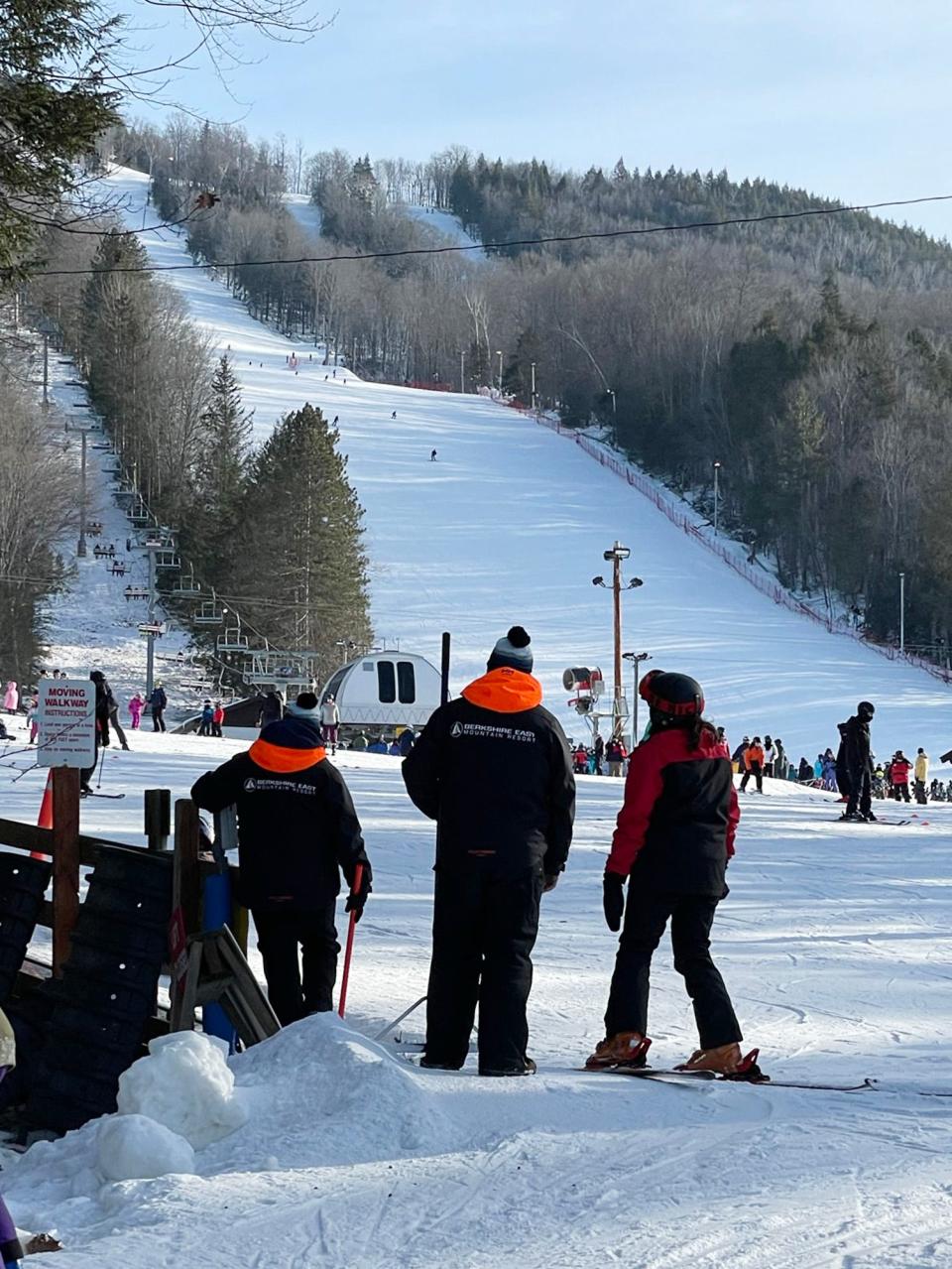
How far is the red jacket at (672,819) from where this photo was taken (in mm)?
5918

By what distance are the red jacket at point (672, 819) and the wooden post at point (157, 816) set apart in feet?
6.82

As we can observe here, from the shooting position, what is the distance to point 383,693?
3991 cm

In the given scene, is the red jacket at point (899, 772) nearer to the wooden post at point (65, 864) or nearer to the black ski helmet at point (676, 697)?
the black ski helmet at point (676, 697)

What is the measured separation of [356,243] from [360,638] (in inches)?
5614

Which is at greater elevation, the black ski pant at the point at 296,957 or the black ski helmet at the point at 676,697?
the black ski helmet at the point at 676,697

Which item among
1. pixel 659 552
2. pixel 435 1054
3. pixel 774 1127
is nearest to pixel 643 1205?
pixel 774 1127

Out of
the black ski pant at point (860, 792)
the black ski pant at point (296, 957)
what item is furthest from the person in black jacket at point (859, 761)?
the black ski pant at point (296, 957)

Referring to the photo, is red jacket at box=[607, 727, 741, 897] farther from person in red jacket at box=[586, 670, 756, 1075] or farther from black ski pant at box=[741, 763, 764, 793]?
black ski pant at box=[741, 763, 764, 793]

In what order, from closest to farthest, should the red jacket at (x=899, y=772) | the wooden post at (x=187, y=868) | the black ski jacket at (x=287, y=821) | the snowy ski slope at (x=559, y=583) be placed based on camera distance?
1. the wooden post at (x=187, y=868)
2. the black ski jacket at (x=287, y=821)
3. the red jacket at (x=899, y=772)
4. the snowy ski slope at (x=559, y=583)

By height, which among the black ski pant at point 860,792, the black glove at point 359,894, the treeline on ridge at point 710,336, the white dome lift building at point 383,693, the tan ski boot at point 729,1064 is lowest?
the white dome lift building at point 383,693

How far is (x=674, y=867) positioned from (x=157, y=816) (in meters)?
2.36

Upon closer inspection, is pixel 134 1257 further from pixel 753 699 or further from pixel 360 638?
pixel 360 638

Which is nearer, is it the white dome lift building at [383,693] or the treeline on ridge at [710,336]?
the white dome lift building at [383,693]

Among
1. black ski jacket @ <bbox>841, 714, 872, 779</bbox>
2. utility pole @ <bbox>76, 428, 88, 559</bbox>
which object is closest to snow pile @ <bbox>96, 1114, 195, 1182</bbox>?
black ski jacket @ <bbox>841, 714, 872, 779</bbox>
